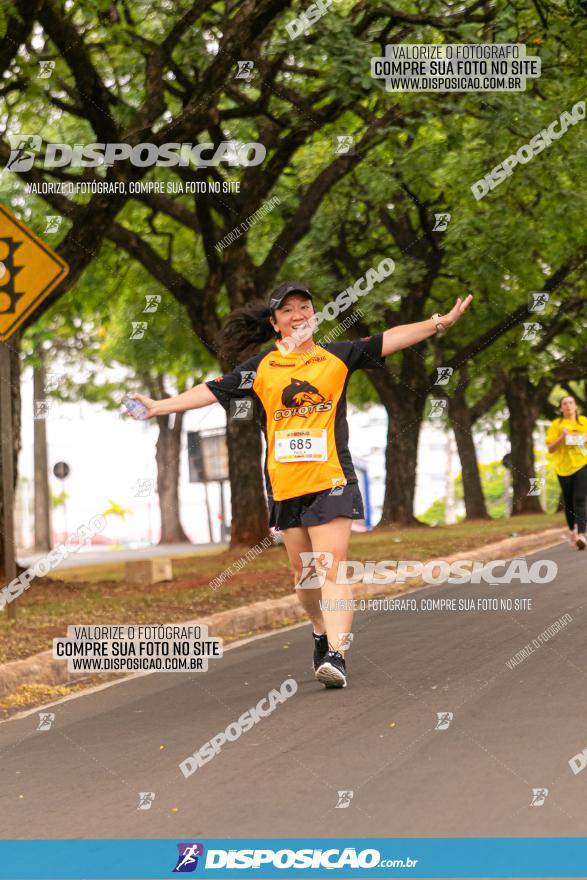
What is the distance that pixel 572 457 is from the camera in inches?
696

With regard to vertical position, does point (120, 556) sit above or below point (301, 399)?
below

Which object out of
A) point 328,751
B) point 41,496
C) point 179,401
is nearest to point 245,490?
point 179,401

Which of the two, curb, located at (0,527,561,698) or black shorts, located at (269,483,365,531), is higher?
black shorts, located at (269,483,365,531)

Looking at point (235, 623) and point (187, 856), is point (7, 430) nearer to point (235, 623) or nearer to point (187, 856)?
point (235, 623)

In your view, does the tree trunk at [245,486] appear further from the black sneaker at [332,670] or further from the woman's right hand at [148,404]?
the woman's right hand at [148,404]

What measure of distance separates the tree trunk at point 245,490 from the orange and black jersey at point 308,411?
46.7ft

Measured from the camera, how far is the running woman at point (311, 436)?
784 centimetres

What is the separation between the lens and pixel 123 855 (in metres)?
4.75

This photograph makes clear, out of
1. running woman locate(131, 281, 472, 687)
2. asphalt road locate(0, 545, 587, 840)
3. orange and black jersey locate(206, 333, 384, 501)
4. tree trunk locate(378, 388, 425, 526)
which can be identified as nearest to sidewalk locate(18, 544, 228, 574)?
tree trunk locate(378, 388, 425, 526)

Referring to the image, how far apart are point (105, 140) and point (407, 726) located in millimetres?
10572

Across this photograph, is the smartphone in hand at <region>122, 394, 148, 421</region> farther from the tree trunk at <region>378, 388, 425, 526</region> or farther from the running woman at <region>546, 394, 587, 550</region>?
the tree trunk at <region>378, 388, 425, 526</region>

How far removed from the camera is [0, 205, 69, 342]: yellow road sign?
11.4 metres

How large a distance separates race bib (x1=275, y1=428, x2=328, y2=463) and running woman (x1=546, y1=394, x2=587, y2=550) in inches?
375

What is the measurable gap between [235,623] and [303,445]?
14.5ft
